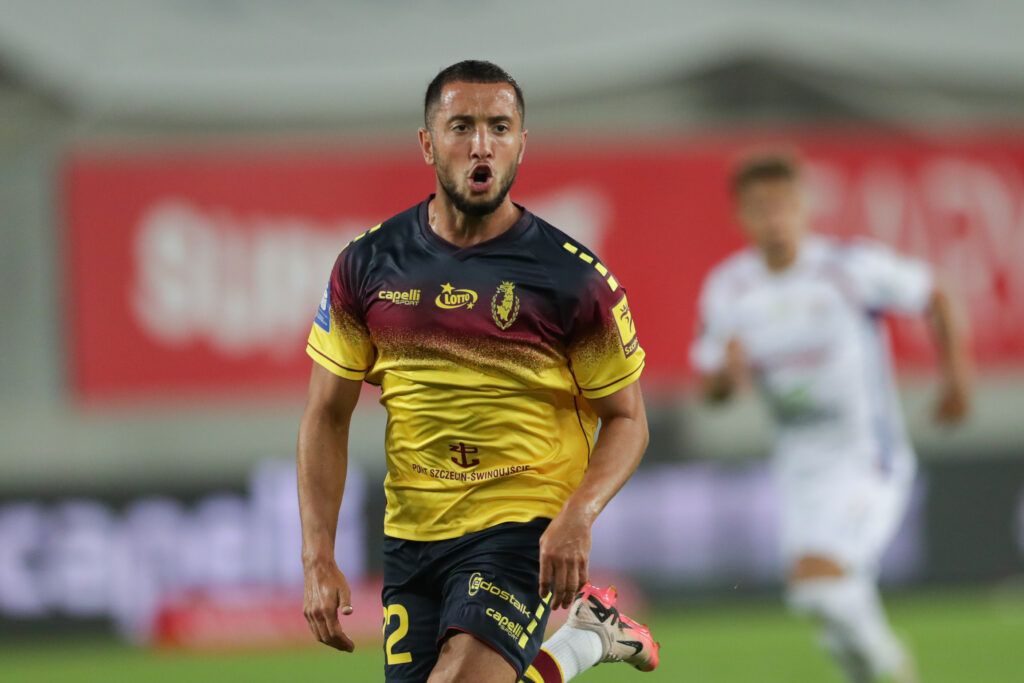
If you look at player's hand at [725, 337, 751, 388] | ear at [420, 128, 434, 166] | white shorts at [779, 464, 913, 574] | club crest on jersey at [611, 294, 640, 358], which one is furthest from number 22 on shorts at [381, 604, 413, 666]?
white shorts at [779, 464, 913, 574]

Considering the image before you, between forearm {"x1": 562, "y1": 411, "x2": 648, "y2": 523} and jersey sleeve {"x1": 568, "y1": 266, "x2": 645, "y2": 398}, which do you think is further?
jersey sleeve {"x1": 568, "y1": 266, "x2": 645, "y2": 398}

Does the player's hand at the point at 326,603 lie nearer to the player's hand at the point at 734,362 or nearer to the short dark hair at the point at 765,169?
the player's hand at the point at 734,362

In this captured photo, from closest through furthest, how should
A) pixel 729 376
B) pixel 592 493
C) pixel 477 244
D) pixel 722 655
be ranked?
pixel 592 493 → pixel 477 244 → pixel 729 376 → pixel 722 655

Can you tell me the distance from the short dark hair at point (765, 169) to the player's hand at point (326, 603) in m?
3.97

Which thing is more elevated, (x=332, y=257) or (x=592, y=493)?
(x=332, y=257)

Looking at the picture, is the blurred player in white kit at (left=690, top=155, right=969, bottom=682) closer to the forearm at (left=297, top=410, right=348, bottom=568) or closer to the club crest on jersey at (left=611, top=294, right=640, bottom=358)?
the club crest on jersey at (left=611, top=294, right=640, bottom=358)

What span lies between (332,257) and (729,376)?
22.6 feet

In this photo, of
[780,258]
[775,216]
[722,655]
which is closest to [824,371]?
[780,258]

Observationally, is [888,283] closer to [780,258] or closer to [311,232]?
[780,258]

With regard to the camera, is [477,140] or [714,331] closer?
[477,140]

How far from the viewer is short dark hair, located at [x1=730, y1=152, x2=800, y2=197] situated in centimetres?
783

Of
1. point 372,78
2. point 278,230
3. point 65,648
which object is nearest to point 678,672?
point 65,648

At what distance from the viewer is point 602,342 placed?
4.55 m

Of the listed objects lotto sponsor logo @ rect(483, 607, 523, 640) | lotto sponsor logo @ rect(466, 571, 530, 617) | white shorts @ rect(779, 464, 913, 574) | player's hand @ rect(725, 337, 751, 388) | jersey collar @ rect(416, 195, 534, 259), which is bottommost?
white shorts @ rect(779, 464, 913, 574)
